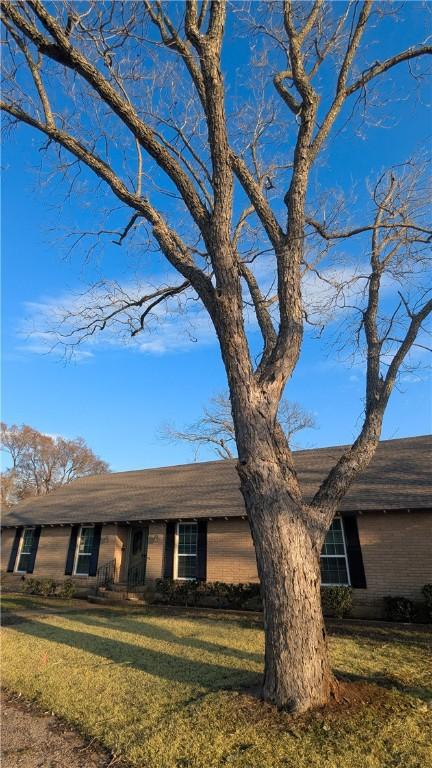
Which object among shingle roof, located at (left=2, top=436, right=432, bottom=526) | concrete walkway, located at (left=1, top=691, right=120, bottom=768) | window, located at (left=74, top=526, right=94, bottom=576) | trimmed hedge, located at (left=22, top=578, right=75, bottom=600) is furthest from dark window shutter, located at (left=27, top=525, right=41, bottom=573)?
concrete walkway, located at (left=1, top=691, right=120, bottom=768)

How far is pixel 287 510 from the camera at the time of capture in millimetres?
4484

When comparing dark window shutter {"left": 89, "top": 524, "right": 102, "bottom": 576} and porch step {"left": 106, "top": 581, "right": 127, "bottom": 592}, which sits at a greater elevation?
dark window shutter {"left": 89, "top": 524, "right": 102, "bottom": 576}

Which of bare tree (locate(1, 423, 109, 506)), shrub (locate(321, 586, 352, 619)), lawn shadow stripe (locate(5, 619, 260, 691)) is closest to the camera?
lawn shadow stripe (locate(5, 619, 260, 691))

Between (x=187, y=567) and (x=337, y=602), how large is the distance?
579 cm

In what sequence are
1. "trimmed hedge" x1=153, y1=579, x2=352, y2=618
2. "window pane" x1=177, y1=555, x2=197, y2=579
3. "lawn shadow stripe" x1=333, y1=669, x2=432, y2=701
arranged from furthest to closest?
"window pane" x1=177, y1=555, x2=197, y2=579 → "trimmed hedge" x1=153, y1=579, x2=352, y2=618 → "lawn shadow stripe" x1=333, y1=669, x2=432, y2=701

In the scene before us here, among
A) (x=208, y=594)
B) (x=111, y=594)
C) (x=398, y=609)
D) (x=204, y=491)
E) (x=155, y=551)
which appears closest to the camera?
(x=398, y=609)

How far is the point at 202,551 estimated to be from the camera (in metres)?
14.4

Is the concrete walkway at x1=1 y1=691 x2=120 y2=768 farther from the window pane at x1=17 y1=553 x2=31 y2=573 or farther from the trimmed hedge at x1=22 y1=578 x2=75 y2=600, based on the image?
the window pane at x1=17 y1=553 x2=31 y2=573

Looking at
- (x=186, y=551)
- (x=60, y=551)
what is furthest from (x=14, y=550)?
(x=186, y=551)

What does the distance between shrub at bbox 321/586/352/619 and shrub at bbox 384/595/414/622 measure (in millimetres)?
910

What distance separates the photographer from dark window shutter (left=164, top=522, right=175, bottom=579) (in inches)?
586

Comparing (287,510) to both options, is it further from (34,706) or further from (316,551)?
(34,706)

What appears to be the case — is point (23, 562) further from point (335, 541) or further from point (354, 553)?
point (354, 553)

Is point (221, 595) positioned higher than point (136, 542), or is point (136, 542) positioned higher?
point (136, 542)
